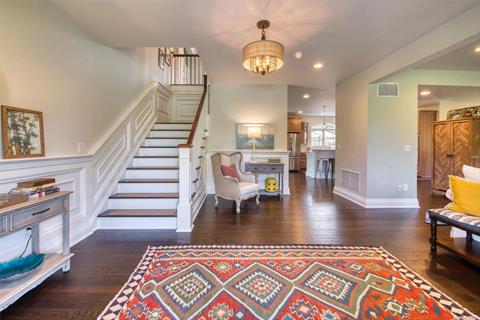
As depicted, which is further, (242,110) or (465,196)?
(242,110)

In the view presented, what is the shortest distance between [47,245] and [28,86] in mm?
1573

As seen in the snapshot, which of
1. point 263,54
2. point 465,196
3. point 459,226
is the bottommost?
point 459,226

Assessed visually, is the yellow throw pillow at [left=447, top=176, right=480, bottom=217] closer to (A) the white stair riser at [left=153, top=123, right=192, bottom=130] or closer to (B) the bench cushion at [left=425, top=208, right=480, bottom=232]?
(B) the bench cushion at [left=425, top=208, right=480, bottom=232]

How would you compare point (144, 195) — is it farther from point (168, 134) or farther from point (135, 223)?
point (168, 134)

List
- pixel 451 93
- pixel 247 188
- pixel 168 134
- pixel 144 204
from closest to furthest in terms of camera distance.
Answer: pixel 144 204
pixel 247 188
pixel 168 134
pixel 451 93

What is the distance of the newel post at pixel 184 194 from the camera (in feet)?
9.46

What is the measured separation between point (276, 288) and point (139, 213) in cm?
211

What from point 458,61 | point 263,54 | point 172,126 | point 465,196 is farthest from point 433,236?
point 172,126

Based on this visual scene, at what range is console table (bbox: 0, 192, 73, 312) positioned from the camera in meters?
1.39

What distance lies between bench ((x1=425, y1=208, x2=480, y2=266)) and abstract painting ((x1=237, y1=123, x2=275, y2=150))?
131 inches

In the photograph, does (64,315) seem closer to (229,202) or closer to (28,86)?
(28,86)

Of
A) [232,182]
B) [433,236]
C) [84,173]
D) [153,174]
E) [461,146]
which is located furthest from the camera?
[461,146]

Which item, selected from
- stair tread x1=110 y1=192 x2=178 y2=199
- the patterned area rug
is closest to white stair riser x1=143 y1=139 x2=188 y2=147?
stair tread x1=110 y1=192 x2=178 y2=199

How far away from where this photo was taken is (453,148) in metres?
5.02
